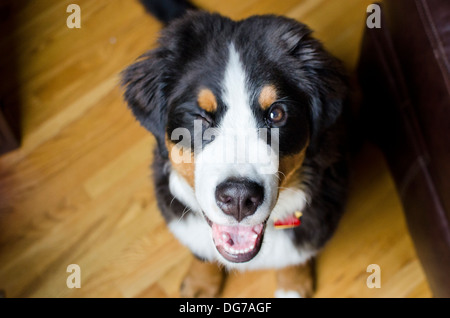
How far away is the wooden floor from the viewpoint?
6.35ft

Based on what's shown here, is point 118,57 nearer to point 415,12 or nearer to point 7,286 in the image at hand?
point 7,286

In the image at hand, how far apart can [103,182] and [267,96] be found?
41.1 inches

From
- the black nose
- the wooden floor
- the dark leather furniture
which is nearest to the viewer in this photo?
the black nose

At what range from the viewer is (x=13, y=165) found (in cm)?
210

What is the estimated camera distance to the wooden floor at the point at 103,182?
1.93 meters

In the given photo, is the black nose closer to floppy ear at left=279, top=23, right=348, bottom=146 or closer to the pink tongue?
the pink tongue

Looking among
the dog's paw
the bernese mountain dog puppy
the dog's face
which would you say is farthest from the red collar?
the dog's paw

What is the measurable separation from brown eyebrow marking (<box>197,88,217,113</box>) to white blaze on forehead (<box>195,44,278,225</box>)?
3 cm

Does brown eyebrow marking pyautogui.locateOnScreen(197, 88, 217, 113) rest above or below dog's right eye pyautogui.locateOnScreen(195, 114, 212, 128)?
above

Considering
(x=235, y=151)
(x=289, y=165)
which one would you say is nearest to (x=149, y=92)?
(x=235, y=151)

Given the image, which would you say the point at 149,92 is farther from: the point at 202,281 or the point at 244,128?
the point at 202,281

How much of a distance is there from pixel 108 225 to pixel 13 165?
488 mm

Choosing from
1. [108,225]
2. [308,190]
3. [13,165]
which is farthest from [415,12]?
[13,165]
